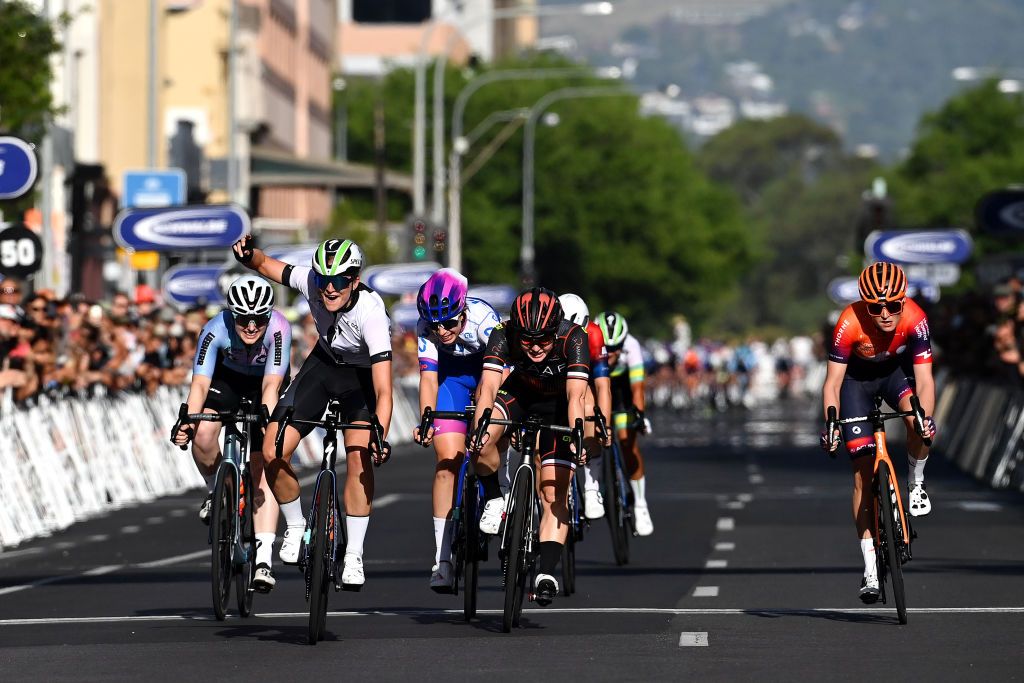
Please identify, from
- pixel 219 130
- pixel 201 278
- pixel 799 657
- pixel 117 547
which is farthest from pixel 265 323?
pixel 219 130

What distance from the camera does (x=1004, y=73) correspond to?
102 m

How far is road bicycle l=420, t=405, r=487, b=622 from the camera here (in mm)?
14031

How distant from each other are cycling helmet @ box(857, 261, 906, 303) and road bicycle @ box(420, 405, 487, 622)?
212cm

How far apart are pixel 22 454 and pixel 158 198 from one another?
16.6m

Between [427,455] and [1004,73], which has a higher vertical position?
[1004,73]

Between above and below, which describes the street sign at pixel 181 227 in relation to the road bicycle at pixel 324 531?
above

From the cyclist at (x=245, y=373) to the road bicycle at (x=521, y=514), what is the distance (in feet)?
4.39

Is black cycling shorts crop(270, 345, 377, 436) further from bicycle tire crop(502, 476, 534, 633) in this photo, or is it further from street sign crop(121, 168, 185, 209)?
street sign crop(121, 168, 185, 209)

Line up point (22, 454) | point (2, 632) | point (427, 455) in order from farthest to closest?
point (427, 455) < point (22, 454) < point (2, 632)

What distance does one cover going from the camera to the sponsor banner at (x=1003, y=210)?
2883 centimetres

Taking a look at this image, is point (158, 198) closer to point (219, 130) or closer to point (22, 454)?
point (22, 454)

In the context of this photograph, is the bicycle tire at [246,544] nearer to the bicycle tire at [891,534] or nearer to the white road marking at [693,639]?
the white road marking at [693,639]

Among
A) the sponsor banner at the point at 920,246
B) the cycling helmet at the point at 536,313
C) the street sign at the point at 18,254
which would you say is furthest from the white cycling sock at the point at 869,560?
the sponsor banner at the point at 920,246

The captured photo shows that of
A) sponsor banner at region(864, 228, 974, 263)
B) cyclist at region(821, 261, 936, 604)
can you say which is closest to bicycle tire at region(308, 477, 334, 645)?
cyclist at region(821, 261, 936, 604)
